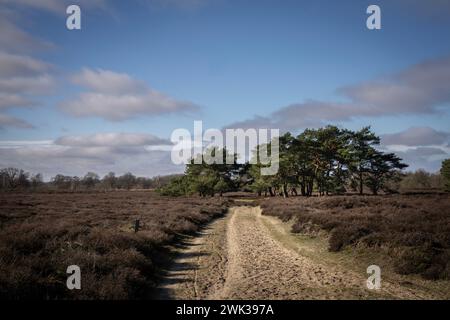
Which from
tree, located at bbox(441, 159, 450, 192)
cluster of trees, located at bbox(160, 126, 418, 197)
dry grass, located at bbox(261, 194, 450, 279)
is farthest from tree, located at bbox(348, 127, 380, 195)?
dry grass, located at bbox(261, 194, 450, 279)

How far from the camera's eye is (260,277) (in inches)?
396

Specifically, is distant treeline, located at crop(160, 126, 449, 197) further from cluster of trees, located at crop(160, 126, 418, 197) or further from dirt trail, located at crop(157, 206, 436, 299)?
dirt trail, located at crop(157, 206, 436, 299)

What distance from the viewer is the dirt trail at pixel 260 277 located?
848cm

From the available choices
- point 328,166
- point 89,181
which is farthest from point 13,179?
point 328,166

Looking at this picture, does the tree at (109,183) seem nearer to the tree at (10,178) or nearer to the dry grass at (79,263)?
the tree at (10,178)

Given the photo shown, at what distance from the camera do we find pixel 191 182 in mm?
59562

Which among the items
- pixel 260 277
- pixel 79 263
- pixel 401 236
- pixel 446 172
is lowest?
pixel 260 277

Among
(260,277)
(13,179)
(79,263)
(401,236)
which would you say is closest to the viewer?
(79,263)

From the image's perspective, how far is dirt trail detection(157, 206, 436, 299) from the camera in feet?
27.8

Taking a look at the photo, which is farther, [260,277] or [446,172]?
[446,172]

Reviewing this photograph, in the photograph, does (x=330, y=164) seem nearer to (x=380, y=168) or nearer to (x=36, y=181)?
(x=380, y=168)

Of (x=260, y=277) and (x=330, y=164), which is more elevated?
(x=330, y=164)
